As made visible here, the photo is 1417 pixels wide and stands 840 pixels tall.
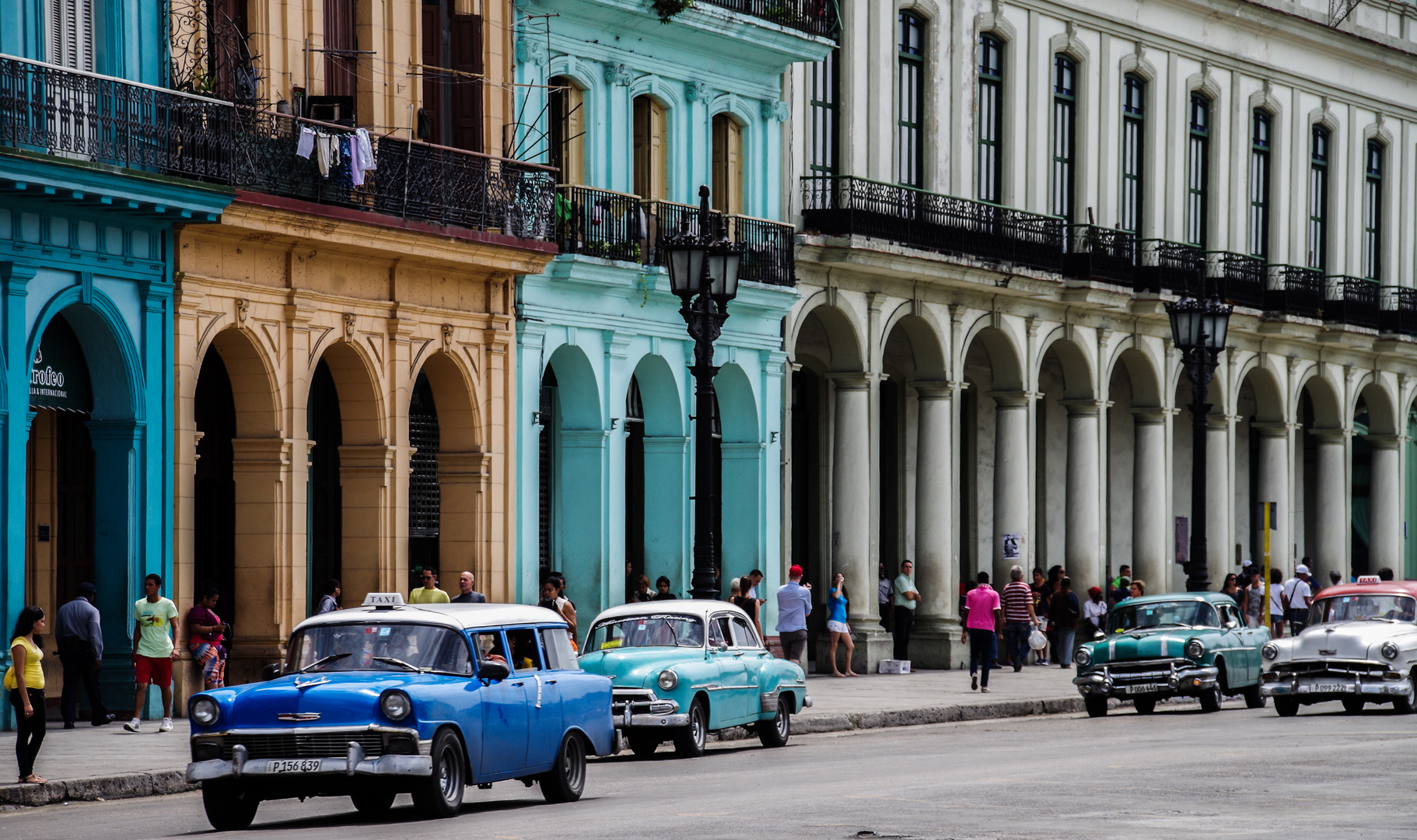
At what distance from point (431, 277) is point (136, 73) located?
5.45m

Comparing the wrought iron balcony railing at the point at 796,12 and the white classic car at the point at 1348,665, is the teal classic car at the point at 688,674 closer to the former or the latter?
the white classic car at the point at 1348,665

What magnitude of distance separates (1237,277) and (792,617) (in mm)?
17221

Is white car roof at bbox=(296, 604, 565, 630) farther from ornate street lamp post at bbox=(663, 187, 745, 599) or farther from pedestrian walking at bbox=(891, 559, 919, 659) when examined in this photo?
pedestrian walking at bbox=(891, 559, 919, 659)

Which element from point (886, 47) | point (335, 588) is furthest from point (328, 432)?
point (886, 47)

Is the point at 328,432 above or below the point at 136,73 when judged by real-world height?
below

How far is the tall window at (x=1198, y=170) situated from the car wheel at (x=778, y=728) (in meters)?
24.0

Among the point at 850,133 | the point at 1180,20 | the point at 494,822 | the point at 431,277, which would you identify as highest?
the point at 1180,20

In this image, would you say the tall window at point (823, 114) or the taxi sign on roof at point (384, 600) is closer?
the taxi sign on roof at point (384, 600)

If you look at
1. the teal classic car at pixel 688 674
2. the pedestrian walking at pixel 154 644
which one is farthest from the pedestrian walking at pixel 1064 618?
the pedestrian walking at pixel 154 644

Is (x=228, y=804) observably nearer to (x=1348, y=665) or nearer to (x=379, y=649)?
(x=379, y=649)

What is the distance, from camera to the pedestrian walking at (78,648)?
75.3ft

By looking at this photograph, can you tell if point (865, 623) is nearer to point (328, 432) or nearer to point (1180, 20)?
point (328, 432)

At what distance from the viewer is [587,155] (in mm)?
31766

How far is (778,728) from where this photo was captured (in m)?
22.9
